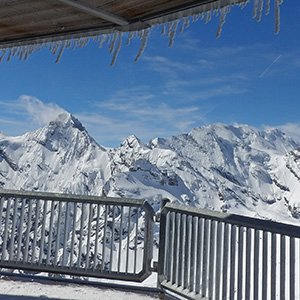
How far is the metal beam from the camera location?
252cm

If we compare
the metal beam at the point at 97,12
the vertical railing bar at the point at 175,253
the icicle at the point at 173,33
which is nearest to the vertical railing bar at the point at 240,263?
the vertical railing bar at the point at 175,253

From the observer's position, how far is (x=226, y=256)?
10.8 ft

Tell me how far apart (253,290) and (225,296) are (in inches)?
14.1

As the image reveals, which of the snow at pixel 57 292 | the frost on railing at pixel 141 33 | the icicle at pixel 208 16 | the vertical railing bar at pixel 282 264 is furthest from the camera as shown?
the snow at pixel 57 292

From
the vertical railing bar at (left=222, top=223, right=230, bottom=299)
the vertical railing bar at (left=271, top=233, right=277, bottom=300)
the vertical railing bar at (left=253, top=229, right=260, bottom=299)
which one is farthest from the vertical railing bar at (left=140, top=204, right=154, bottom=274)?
the vertical railing bar at (left=271, top=233, right=277, bottom=300)

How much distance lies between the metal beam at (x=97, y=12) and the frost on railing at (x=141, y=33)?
0.10m

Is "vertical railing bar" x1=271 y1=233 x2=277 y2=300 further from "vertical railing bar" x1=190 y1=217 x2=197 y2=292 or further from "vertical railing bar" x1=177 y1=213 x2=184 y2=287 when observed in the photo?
"vertical railing bar" x1=177 y1=213 x2=184 y2=287

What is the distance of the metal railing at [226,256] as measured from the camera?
2.79m

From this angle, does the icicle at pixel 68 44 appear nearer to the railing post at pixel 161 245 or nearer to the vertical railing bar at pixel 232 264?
the railing post at pixel 161 245

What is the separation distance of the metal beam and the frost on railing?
0.34 feet

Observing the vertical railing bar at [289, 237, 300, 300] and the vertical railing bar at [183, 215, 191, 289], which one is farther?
the vertical railing bar at [183, 215, 191, 289]

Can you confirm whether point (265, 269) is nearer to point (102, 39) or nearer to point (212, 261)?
point (212, 261)

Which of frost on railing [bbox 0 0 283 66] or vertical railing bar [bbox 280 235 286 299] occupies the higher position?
frost on railing [bbox 0 0 283 66]

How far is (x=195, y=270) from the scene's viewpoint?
3.62 m
